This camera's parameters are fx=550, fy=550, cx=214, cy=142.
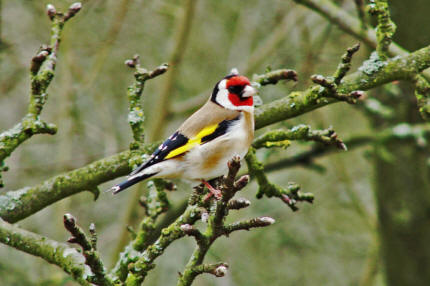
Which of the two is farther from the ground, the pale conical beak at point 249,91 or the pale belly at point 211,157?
the pale conical beak at point 249,91

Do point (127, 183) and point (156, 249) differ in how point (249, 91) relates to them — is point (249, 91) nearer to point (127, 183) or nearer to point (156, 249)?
point (127, 183)

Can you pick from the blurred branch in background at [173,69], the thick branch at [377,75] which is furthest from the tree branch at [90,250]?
the blurred branch in background at [173,69]

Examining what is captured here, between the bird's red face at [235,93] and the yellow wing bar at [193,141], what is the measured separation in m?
0.24

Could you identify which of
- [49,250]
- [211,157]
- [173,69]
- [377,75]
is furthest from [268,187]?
[173,69]

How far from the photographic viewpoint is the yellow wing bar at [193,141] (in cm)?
316

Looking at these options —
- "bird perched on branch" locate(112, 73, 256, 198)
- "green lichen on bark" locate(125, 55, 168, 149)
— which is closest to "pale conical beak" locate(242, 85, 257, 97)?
"bird perched on branch" locate(112, 73, 256, 198)

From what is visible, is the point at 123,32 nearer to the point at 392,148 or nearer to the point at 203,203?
the point at 392,148

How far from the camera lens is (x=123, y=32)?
6.94m

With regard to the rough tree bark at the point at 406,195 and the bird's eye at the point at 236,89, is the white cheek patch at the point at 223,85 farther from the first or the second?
the rough tree bark at the point at 406,195

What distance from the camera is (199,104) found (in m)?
6.21

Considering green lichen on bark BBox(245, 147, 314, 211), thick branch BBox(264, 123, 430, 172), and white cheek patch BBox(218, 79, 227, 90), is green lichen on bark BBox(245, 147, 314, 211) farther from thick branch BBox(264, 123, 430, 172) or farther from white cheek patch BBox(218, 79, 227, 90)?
thick branch BBox(264, 123, 430, 172)

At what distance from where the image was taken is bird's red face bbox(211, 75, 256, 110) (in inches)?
134

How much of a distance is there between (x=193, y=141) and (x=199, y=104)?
2.96 meters

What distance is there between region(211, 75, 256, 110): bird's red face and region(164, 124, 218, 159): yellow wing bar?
0.78ft
